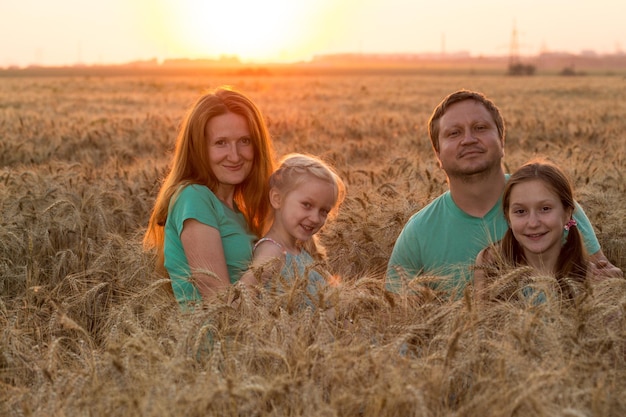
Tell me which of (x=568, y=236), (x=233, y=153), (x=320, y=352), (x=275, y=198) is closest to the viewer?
(x=320, y=352)

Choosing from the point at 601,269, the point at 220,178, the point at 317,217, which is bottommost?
the point at 601,269

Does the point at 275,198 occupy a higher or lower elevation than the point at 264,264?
higher

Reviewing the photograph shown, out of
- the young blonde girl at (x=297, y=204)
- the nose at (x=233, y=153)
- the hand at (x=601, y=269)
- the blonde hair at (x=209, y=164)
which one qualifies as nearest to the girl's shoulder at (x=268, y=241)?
the young blonde girl at (x=297, y=204)

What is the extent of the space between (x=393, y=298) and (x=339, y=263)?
1.67m

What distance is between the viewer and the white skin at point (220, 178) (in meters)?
3.54

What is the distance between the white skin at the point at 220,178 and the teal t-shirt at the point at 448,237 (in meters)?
0.92

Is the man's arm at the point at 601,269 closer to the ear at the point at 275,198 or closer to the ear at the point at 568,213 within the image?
the ear at the point at 568,213

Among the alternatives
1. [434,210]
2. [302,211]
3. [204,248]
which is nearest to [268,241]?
[302,211]

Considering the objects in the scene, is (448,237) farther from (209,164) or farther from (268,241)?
(209,164)

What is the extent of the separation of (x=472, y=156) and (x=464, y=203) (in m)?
0.27

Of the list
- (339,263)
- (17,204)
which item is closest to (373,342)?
(339,263)

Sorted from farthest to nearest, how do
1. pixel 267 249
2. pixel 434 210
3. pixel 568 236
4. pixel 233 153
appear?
pixel 434 210 → pixel 233 153 → pixel 267 249 → pixel 568 236

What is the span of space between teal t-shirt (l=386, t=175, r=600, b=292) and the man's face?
0.24 metres

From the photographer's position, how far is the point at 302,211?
371 centimetres
